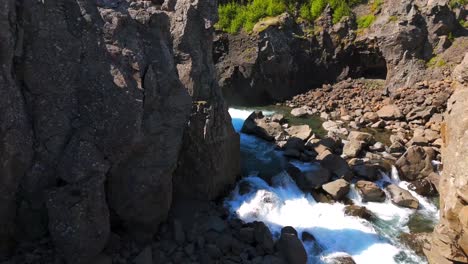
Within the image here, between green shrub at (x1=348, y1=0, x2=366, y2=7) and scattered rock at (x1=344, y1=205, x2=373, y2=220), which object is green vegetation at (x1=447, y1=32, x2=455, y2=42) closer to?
green shrub at (x1=348, y1=0, x2=366, y2=7)

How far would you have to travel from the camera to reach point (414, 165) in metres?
19.4

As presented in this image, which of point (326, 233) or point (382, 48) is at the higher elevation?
point (382, 48)

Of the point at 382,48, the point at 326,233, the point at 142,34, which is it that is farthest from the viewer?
the point at 382,48

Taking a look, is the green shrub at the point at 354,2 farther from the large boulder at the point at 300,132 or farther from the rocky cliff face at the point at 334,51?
the large boulder at the point at 300,132

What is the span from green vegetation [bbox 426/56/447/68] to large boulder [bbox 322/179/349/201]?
61.1ft

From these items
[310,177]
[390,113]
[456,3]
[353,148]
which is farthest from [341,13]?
[310,177]

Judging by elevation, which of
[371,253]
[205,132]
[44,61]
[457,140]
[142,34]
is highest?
[142,34]

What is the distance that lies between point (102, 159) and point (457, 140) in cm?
863

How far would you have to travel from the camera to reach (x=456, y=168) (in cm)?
893

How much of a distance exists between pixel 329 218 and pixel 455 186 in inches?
294

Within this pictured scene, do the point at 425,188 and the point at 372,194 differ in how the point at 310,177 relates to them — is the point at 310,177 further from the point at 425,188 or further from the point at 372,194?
the point at 425,188

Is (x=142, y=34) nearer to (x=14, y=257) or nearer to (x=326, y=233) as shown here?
(x=14, y=257)

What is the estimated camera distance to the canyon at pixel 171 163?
943 centimetres

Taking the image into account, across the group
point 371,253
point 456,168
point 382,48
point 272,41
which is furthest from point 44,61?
point 382,48
